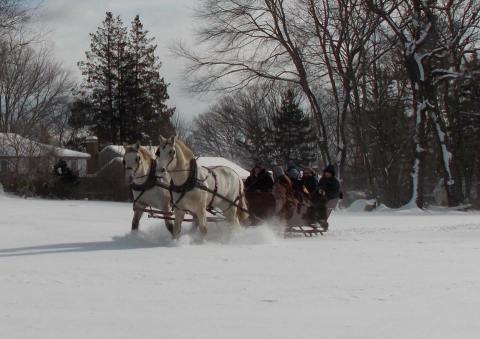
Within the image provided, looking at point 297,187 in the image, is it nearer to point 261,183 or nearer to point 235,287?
point 261,183

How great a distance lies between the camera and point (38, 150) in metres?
30.2

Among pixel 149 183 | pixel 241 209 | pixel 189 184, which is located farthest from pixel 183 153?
pixel 241 209

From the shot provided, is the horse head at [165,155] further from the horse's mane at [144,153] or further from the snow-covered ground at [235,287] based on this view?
the snow-covered ground at [235,287]

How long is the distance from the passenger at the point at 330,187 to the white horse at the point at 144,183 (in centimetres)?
419

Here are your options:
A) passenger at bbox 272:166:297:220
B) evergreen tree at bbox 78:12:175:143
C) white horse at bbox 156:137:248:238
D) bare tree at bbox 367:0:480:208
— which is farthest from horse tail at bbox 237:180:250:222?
evergreen tree at bbox 78:12:175:143

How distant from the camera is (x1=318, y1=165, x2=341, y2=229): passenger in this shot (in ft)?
52.2

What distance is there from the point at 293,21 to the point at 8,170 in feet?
47.3

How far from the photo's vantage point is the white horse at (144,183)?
42.1 feet

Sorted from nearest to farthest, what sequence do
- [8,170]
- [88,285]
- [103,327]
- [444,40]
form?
[103,327] < [88,285] < [8,170] < [444,40]

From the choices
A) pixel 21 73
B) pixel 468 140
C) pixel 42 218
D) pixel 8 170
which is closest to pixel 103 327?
pixel 42 218

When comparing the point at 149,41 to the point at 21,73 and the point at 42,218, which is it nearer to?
the point at 21,73

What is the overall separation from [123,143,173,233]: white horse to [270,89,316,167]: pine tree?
46.9 m

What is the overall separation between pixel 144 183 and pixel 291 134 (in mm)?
48077

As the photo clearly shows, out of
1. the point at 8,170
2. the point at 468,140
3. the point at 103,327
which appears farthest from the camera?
the point at 468,140
